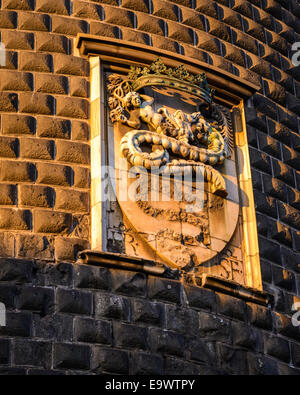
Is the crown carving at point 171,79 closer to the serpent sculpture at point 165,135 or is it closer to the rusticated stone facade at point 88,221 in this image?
the serpent sculpture at point 165,135

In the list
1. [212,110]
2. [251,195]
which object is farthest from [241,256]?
[212,110]

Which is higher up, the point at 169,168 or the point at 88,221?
the point at 169,168

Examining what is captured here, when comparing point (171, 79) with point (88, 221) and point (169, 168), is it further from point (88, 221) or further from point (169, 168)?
point (88, 221)

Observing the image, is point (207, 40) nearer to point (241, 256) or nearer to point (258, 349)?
point (241, 256)

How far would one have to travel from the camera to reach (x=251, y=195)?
14.0m

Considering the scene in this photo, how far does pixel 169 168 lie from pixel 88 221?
1.22 metres

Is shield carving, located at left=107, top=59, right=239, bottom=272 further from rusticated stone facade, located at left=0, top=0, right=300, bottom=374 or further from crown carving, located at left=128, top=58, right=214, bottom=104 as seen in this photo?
rusticated stone facade, located at left=0, top=0, right=300, bottom=374

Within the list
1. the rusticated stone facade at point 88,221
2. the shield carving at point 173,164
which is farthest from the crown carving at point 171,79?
the rusticated stone facade at point 88,221

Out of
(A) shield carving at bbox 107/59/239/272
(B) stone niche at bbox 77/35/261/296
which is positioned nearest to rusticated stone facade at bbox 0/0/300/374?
(B) stone niche at bbox 77/35/261/296

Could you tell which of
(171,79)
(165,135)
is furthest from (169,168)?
(171,79)

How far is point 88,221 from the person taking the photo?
500 inches

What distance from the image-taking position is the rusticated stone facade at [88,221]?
1198 cm

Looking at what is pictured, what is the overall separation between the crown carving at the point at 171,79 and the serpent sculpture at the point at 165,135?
0.01 metres

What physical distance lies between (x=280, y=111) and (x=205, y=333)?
382cm
